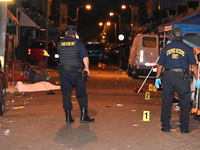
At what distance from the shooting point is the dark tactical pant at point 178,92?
8648 mm

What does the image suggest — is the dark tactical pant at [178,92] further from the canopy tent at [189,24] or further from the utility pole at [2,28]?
the utility pole at [2,28]

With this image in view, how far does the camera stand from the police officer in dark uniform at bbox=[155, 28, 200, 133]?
862 centimetres

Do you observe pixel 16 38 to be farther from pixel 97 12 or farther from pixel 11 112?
pixel 97 12

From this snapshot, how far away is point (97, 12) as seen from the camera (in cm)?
10169

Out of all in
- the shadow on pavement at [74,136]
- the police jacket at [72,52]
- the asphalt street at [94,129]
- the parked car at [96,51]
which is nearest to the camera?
the asphalt street at [94,129]

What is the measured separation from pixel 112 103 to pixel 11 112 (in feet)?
10.5

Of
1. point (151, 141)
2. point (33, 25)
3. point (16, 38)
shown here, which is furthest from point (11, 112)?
point (33, 25)

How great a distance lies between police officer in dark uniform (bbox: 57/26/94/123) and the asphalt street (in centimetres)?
49

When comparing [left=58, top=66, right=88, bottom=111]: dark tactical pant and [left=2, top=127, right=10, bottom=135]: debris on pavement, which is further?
[left=58, top=66, right=88, bottom=111]: dark tactical pant

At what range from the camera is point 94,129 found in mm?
8914

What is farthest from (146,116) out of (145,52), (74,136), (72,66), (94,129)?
(145,52)

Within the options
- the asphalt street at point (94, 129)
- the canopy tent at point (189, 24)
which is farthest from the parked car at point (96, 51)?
the asphalt street at point (94, 129)

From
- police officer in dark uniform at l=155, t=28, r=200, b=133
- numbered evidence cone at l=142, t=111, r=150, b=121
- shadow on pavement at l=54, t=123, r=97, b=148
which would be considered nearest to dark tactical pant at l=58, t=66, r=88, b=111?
shadow on pavement at l=54, t=123, r=97, b=148

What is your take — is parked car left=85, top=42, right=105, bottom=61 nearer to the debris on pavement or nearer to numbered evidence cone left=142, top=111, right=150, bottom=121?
numbered evidence cone left=142, top=111, right=150, bottom=121
